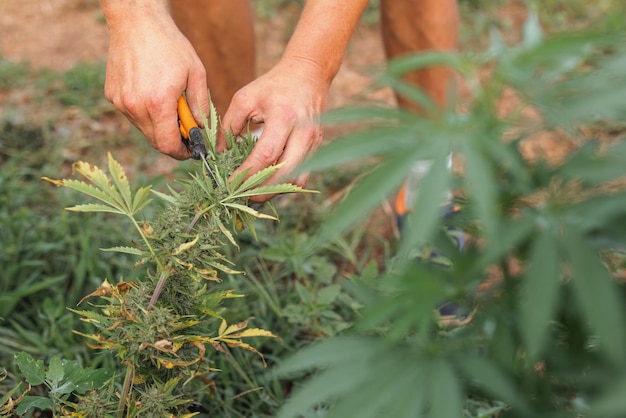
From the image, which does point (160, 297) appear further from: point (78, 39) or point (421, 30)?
point (78, 39)

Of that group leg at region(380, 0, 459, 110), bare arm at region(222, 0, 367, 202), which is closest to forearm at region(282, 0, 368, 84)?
bare arm at region(222, 0, 367, 202)

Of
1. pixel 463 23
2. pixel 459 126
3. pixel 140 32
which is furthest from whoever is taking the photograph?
pixel 463 23

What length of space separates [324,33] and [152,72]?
1.24ft

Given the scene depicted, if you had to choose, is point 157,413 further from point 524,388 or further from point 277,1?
point 277,1

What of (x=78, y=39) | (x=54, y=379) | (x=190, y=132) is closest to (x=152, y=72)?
(x=190, y=132)

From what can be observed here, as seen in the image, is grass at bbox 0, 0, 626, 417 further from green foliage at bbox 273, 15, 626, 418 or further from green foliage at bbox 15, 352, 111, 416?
green foliage at bbox 273, 15, 626, 418

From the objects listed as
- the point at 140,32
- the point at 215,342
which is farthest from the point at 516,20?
the point at 215,342

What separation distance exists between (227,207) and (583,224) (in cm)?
71

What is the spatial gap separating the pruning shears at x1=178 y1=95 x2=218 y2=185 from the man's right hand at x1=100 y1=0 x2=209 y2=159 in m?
0.02

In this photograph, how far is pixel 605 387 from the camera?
0.63m

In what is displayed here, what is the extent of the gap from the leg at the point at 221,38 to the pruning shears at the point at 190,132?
0.81 m

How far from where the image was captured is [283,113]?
139 centimetres

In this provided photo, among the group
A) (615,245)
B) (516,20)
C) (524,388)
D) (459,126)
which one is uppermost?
(459,126)

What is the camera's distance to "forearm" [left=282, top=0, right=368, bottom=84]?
1.49 meters
